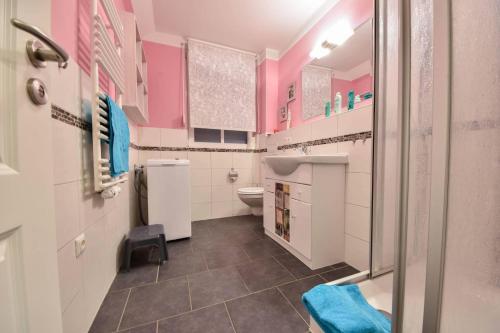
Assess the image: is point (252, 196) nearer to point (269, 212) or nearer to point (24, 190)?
point (269, 212)

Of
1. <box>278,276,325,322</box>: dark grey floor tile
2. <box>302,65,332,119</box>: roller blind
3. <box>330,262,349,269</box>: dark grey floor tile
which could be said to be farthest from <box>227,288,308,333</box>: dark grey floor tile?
<box>302,65,332,119</box>: roller blind

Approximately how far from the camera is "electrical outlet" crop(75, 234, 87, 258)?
0.79 meters

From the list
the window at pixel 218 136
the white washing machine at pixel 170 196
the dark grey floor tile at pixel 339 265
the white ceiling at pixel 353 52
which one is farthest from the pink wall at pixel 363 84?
the white washing machine at pixel 170 196

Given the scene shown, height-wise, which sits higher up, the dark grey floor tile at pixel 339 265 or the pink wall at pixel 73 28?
the pink wall at pixel 73 28

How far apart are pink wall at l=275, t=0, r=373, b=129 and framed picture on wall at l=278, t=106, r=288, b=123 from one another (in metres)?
0.07

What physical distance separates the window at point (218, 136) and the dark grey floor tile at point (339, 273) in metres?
2.08

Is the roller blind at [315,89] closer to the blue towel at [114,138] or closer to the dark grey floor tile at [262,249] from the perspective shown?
the dark grey floor tile at [262,249]

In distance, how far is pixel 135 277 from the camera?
4.13 ft

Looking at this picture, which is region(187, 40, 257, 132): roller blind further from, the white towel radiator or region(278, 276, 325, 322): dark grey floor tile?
region(278, 276, 325, 322): dark grey floor tile

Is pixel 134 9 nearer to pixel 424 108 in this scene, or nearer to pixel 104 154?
pixel 104 154

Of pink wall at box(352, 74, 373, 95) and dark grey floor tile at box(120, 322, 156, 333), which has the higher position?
pink wall at box(352, 74, 373, 95)

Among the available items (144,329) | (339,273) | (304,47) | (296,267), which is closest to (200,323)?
(144,329)

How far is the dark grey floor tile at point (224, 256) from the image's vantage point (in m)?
1.44

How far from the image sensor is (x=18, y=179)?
0.33 m
